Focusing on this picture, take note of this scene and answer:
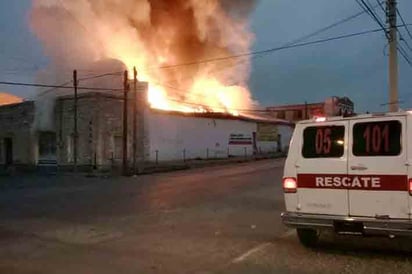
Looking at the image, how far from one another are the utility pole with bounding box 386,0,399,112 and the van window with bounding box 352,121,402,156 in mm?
12594

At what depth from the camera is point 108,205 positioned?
15.6 metres

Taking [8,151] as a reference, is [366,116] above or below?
above

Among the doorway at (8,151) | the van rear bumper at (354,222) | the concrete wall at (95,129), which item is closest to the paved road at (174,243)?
the van rear bumper at (354,222)

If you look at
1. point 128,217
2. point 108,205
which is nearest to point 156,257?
point 128,217

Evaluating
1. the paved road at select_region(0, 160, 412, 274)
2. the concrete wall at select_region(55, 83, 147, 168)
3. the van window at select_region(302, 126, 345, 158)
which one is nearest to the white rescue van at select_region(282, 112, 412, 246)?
the van window at select_region(302, 126, 345, 158)

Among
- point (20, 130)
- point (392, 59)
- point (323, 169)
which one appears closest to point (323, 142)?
point (323, 169)

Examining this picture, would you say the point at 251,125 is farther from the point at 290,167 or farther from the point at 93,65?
A: the point at 290,167

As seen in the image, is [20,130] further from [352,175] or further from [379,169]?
[379,169]

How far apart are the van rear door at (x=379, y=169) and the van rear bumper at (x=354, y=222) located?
0.09 meters

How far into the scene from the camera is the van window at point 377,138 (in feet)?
24.5

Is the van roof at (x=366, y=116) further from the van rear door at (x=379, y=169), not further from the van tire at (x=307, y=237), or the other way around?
the van tire at (x=307, y=237)

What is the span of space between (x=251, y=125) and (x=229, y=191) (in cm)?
3945

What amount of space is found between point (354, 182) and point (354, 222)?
1.80 feet

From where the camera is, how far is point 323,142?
807cm
